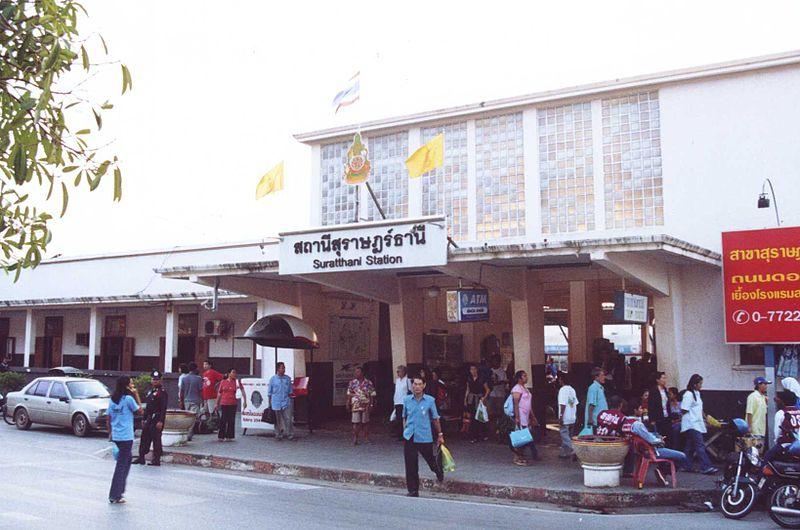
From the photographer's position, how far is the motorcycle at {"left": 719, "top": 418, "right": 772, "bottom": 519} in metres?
10.4

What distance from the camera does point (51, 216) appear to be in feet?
18.2

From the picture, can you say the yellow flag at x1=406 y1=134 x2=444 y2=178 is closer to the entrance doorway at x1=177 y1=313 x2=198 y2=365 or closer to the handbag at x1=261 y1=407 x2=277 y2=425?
the handbag at x1=261 y1=407 x2=277 y2=425

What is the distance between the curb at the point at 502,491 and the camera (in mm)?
11500

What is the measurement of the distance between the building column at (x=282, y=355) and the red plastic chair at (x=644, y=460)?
10.6m

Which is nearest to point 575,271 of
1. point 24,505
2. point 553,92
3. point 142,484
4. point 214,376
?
point 553,92

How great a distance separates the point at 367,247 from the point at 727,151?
8.18 m

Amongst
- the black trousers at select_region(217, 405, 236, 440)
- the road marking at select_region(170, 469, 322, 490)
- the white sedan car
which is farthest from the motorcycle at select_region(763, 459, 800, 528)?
the white sedan car

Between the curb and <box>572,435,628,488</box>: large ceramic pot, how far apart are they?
0.49m

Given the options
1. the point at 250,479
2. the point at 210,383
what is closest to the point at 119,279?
the point at 210,383

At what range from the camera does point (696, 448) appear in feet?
44.9

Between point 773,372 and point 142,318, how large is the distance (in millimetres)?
22384

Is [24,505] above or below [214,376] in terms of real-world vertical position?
below

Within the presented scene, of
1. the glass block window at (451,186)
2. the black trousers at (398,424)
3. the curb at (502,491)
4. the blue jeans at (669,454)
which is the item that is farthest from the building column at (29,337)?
the blue jeans at (669,454)

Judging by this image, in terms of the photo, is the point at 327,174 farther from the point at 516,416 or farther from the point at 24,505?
the point at 24,505
